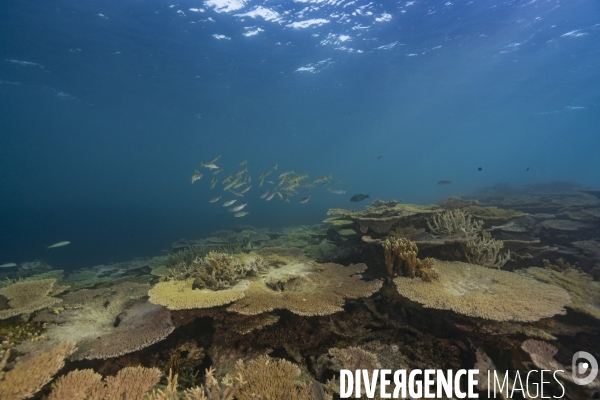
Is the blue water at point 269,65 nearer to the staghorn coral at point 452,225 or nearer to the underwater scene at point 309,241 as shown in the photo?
the underwater scene at point 309,241

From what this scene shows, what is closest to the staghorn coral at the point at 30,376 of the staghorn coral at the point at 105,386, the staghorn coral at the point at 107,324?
the staghorn coral at the point at 105,386

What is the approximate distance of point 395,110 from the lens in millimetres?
46656

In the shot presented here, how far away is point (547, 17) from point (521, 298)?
1094 inches

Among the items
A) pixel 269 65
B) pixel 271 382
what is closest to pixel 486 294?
pixel 271 382

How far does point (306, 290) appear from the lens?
4.44 meters

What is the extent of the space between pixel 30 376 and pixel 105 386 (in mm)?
696

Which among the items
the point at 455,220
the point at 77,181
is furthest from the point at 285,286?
the point at 77,181

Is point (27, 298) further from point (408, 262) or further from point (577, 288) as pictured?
point (577, 288)

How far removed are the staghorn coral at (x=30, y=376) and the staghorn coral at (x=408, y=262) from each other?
191 inches

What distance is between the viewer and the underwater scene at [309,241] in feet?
10.3

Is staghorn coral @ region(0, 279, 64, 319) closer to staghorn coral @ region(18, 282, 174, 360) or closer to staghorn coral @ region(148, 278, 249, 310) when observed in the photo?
staghorn coral @ region(18, 282, 174, 360)

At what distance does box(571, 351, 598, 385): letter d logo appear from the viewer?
2783 millimetres

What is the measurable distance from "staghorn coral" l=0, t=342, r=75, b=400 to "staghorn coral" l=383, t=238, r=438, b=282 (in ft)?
15.9

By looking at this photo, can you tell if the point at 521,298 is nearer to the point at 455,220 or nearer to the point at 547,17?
the point at 455,220
